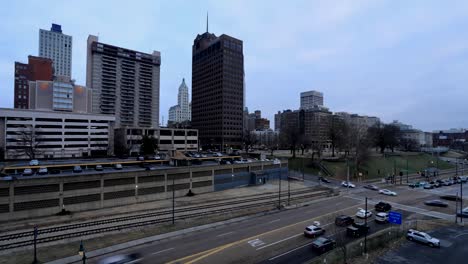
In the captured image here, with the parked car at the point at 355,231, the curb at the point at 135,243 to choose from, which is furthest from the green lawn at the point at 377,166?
the curb at the point at 135,243

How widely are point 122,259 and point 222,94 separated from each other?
5314 inches

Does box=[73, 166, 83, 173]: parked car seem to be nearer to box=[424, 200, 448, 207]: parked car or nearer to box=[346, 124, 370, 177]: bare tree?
box=[424, 200, 448, 207]: parked car

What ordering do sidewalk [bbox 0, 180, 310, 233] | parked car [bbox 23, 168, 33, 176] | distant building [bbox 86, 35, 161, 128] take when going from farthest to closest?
distant building [bbox 86, 35, 161, 128] < parked car [bbox 23, 168, 33, 176] < sidewalk [bbox 0, 180, 310, 233]

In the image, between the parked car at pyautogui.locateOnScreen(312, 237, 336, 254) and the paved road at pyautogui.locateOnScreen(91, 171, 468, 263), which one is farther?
the parked car at pyautogui.locateOnScreen(312, 237, 336, 254)

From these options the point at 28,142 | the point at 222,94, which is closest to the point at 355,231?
the point at 28,142

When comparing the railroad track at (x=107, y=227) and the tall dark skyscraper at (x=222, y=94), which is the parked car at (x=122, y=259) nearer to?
the railroad track at (x=107, y=227)

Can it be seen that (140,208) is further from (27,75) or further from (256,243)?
(27,75)

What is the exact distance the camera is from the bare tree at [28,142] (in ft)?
270

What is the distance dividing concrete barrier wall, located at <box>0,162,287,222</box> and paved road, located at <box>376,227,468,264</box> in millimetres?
37530

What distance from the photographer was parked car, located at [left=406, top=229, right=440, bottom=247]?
29.0m

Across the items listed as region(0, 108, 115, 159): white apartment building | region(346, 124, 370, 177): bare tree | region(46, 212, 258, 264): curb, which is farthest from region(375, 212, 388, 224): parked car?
region(0, 108, 115, 159): white apartment building

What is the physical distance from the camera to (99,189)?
140 feet

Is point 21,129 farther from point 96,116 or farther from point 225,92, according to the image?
point 225,92

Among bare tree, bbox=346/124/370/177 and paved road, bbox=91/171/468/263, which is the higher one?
bare tree, bbox=346/124/370/177
